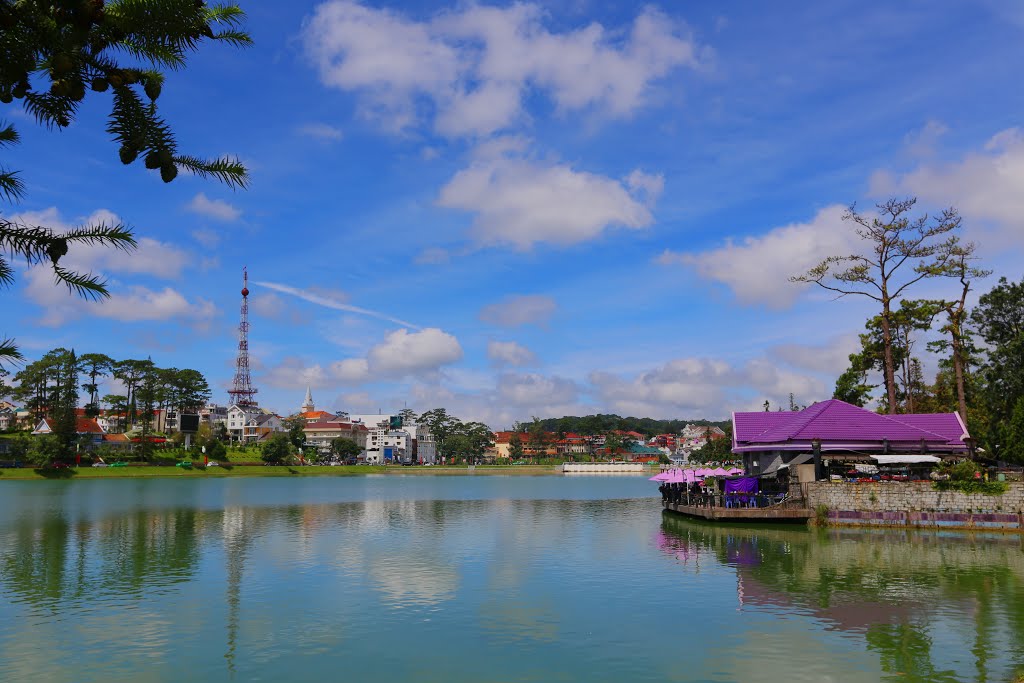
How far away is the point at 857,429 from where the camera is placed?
48938 mm

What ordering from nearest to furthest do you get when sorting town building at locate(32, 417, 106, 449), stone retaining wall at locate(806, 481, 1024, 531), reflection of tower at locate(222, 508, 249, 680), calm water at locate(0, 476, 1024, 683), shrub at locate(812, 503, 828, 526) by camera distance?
calm water at locate(0, 476, 1024, 683), reflection of tower at locate(222, 508, 249, 680), stone retaining wall at locate(806, 481, 1024, 531), shrub at locate(812, 503, 828, 526), town building at locate(32, 417, 106, 449)

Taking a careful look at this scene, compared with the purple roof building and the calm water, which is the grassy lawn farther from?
the purple roof building

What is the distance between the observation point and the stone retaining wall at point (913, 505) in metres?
38.4

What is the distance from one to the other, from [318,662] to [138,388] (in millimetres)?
156931

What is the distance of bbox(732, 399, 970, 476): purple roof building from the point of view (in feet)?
156

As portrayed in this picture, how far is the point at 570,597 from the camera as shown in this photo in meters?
25.3

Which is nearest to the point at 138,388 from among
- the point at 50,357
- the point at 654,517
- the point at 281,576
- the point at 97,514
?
the point at 50,357

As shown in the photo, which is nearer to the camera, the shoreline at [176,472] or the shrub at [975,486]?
the shrub at [975,486]

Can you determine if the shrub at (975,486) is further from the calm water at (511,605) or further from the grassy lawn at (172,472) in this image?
the grassy lawn at (172,472)

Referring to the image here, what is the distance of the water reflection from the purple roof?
8674mm

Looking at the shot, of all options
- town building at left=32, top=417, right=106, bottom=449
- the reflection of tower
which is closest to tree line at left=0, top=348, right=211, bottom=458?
town building at left=32, top=417, right=106, bottom=449

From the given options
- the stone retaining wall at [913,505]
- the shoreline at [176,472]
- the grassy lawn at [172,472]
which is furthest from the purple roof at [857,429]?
the grassy lawn at [172,472]

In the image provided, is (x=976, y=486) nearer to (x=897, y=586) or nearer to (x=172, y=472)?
(x=897, y=586)

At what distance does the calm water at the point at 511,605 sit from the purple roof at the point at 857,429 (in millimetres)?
8874
